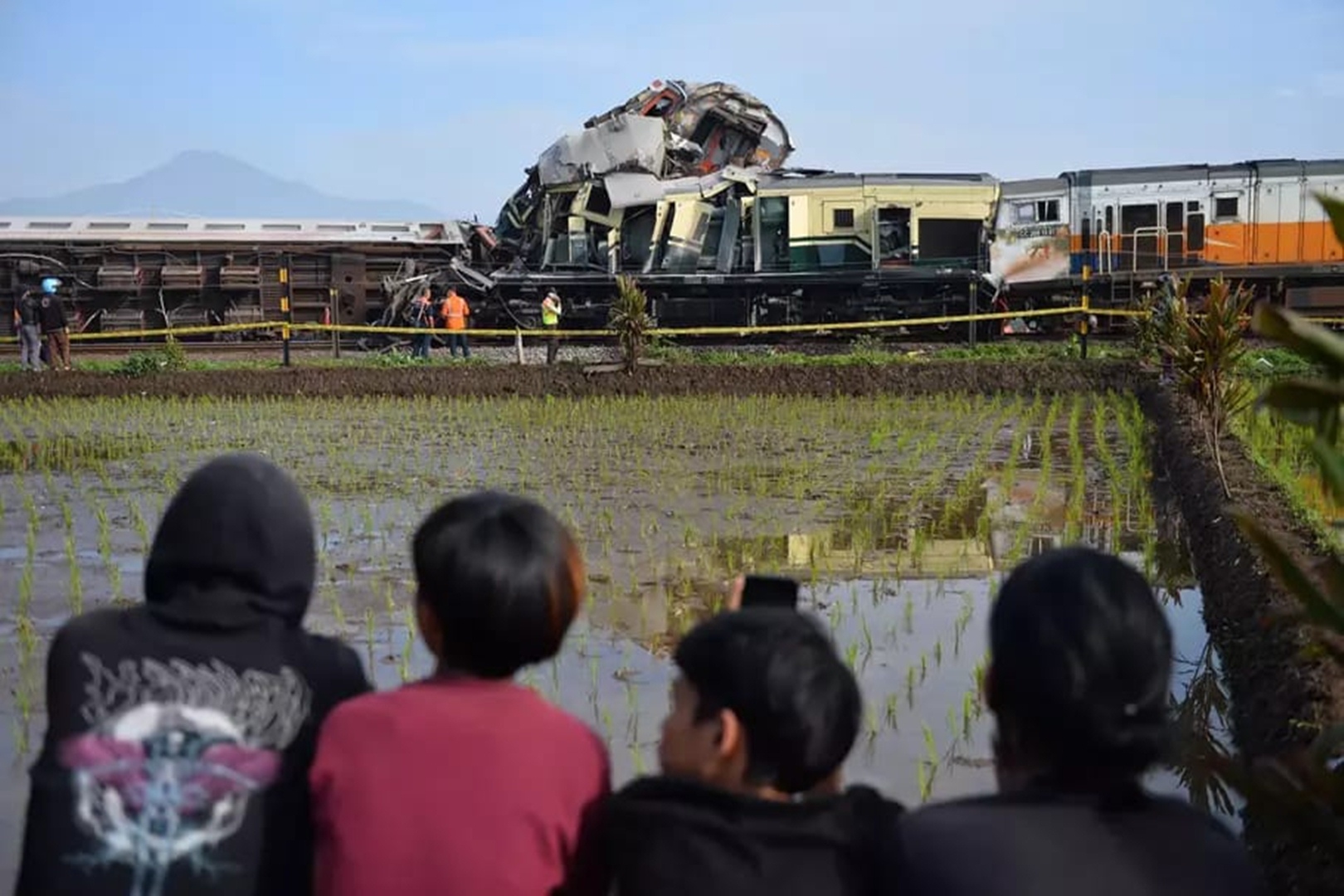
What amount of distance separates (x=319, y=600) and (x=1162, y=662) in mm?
4893

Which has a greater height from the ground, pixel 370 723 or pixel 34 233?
pixel 34 233

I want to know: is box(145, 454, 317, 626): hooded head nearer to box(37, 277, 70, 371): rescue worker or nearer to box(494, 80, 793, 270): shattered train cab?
box(37, 277, 70, 371): rescue worker

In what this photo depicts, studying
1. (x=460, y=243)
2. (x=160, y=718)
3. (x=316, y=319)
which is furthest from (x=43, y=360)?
(x=160, y=718)

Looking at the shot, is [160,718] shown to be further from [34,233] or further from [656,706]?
[34,233]

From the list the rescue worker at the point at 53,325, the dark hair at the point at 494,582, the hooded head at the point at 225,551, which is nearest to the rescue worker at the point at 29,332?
the rescue worker at the point at 53,325

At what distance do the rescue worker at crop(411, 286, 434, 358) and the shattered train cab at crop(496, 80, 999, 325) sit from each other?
1.38 m

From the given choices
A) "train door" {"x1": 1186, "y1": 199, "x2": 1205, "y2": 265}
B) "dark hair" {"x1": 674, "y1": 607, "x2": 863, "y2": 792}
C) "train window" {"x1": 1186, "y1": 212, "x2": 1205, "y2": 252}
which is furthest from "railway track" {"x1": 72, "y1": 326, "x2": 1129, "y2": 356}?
"dark hair" {"x1": 674, "y1": 607, "x2": 863, "y2": 792}

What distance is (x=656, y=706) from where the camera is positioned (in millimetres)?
4672

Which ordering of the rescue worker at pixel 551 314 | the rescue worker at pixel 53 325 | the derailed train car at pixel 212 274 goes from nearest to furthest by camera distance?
the rescue worker at pixel 53 325
the rescue worker at pixel 551 314
the derailed train car at pixel 212 274

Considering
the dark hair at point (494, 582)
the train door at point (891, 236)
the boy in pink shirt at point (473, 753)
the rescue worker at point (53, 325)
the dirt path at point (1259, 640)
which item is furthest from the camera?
the train door at point (891, 236)

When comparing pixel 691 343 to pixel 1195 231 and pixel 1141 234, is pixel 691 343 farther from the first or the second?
pixel 1195 231

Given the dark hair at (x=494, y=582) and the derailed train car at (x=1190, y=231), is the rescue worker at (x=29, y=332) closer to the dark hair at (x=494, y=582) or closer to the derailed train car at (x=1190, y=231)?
the derailed train car at (x=1190, y=231)

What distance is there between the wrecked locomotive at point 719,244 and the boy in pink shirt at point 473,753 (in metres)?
18.3

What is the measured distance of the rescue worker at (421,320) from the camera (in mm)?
20656
